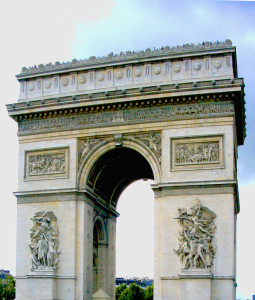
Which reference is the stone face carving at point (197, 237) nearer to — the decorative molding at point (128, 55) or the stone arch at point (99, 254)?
the stone arch at point (99, 254)

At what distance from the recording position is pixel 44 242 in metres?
29.2

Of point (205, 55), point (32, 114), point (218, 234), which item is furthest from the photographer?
point (32, 114)

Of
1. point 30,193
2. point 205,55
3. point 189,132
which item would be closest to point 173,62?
point 205,55

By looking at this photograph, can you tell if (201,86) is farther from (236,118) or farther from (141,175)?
(141,175)

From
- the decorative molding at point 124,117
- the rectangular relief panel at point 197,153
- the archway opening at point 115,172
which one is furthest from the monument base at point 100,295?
the decorative molding at point 124,117

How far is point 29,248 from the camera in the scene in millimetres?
29672

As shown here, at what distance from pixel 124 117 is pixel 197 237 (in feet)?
21.3

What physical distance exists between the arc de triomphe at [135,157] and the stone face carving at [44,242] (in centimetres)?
5

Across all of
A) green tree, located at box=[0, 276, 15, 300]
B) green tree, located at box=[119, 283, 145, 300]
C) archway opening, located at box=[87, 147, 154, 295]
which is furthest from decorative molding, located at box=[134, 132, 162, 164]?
green tree, located at box=[119, 283, 145, 300]

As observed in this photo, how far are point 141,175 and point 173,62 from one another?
774 centimetres

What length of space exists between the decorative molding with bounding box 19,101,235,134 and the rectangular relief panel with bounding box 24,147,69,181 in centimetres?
109

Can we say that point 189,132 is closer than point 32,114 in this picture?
Yes

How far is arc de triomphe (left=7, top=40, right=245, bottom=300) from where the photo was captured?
27.1m

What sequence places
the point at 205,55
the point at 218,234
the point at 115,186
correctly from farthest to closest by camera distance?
the point at 115,186 → the point at 205,55 → the point at 218,234
